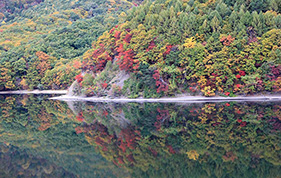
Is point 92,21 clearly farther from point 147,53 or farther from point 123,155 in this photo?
point 123,155

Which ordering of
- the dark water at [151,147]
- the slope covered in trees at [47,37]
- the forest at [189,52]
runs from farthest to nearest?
1. the slope covered in trees at [47,37]
2. the forest at [189,52]
3. the dark water at [151,147]

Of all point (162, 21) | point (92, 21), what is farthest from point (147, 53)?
point (92, 21)

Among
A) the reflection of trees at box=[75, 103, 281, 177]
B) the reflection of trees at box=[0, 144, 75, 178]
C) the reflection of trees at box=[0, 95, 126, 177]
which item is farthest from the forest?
the reflection of trees at box=[0, 144, 75, 178]

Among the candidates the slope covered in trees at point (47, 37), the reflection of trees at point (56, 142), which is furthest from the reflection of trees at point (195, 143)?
the slope covered in trees at point (47, 37)

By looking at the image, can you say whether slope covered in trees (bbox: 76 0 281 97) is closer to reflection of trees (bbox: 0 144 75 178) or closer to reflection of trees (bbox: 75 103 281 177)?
reflection of trees (bbox: 75 103 281 177)

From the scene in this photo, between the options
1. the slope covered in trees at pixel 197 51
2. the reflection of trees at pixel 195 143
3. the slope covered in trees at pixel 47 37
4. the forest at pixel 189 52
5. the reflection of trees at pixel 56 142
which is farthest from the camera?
the slope covered in trees at pixel 47 37

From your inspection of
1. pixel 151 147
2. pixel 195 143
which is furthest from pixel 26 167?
pixel 195 143

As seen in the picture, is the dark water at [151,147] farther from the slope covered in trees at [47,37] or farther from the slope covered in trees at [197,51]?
the slope covered in trees at [47,37]
